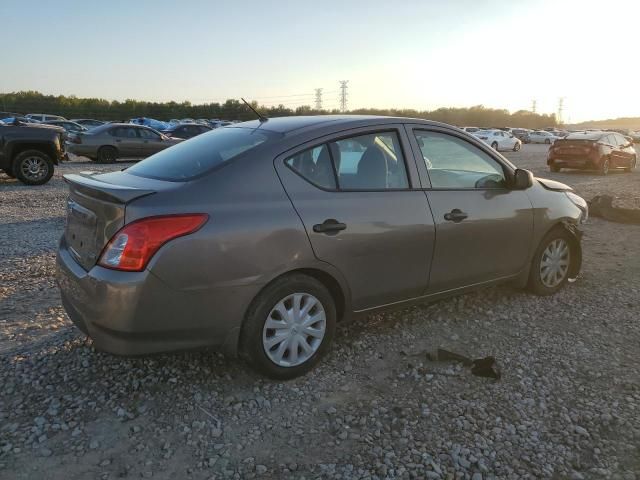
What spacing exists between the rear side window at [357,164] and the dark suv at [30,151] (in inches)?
416

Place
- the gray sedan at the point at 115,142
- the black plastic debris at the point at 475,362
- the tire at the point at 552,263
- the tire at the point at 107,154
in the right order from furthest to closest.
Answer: the tire at the point at 107,154, the gray sedan at the point at 115,142, the tire at the point at 552,263, the black plastic debris at the point at 475,362

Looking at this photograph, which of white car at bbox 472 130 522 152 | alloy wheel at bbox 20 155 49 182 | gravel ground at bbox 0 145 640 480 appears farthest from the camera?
white car at bbox 472 130 522 152

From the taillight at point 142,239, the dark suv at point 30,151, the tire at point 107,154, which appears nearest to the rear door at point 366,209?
the taillight at point 142,239

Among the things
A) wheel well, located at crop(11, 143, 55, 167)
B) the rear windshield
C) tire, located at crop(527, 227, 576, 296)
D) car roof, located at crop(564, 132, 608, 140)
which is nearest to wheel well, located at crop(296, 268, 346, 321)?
the rear windshield

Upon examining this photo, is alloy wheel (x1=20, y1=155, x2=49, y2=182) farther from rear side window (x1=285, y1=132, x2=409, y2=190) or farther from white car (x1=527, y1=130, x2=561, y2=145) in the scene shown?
white car (x1=527, y1=130, x2=561, y2=145)

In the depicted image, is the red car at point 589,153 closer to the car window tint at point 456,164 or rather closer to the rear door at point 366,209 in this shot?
the car window tint at point 456,164

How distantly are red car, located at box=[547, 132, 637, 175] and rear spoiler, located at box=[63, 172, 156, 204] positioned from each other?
56.4 ft

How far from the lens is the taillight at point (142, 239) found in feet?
9.08

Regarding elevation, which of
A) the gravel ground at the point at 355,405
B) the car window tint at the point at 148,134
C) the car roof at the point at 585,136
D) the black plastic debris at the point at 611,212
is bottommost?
the gravel ground at the point at 355,405

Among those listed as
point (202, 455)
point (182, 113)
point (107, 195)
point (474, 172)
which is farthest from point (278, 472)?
point (182, 113)

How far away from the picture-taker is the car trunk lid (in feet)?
9.42

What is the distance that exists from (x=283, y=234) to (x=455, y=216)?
151 cm

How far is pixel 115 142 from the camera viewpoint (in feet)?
61.8

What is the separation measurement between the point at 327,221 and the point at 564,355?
6.68 ft
